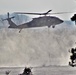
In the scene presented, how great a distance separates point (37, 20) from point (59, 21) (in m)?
1.69

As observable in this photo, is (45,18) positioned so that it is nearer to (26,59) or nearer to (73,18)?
(73,18)

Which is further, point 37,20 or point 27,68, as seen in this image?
point 27,68

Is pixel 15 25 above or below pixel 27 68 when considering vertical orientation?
above

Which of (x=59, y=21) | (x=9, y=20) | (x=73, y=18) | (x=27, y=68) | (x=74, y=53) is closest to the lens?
(x=73, y=18)

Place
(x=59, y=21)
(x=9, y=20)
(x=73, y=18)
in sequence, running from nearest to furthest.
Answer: (x=73, y=18)
(x=59, y=21)
(x=9, y=20)

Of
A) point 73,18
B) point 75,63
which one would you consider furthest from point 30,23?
point 73,18

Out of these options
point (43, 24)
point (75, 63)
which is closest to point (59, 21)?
point (43, 24)

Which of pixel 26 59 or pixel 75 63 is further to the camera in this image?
pixel 26 59

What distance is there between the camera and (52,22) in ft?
94.6

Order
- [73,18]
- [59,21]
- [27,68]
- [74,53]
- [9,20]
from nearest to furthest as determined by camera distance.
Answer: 1. [73,18]
2. [74,53]
3. [59,21]
4. [9,20]
5. [27,68]

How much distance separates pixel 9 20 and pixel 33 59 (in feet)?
35.0

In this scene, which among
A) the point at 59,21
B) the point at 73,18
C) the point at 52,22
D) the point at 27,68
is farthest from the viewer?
the point at 27,68

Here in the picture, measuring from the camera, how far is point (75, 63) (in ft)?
69.5

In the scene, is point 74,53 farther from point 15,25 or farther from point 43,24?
point 15,25
